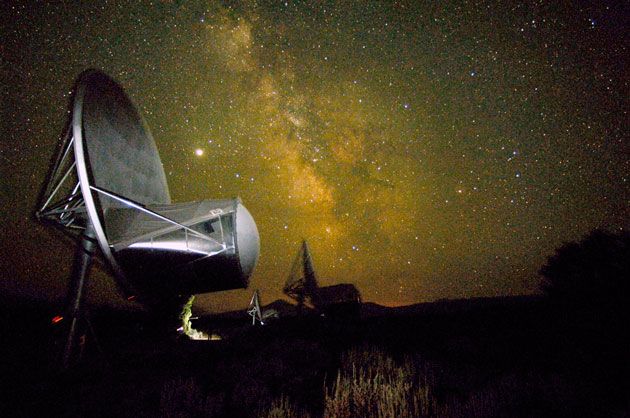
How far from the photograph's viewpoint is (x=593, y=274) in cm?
944

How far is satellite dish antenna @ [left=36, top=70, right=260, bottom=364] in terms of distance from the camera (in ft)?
22.2

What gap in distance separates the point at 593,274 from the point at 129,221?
1435 cm

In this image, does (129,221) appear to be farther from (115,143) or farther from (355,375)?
(355,375)

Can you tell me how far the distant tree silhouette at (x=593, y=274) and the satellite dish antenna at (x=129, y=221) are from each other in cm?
1004

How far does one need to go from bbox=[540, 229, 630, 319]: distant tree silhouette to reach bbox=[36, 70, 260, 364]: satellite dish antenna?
32.9 ft

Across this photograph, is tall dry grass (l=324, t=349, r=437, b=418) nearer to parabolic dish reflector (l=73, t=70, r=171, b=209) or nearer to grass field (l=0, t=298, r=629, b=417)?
grass field (l=0, t=298, r=629, b=417)

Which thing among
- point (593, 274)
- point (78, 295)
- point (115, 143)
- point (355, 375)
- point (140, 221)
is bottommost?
point (355, 375)

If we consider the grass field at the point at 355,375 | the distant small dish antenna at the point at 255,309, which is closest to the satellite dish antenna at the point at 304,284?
the distant small dish antenna at the point at 255,309

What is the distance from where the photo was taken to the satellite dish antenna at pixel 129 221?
677 cm

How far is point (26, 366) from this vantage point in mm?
6727

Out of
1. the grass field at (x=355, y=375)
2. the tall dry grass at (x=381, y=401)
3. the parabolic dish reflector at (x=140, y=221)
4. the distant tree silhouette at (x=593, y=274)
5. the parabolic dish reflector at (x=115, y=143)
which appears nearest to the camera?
the tall dry grass at (x=381, y=401)

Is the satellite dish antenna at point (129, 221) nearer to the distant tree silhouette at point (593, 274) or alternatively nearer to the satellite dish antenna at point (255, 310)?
the distant tree silhouette at point (593, 274)

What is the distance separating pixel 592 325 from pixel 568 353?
1.03 metres

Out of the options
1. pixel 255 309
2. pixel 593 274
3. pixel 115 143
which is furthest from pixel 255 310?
pixel 593 274
